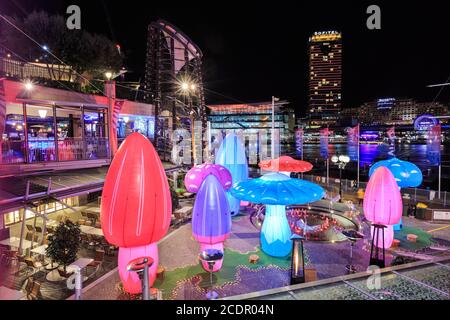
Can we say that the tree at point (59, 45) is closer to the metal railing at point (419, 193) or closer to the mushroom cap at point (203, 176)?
the mushroom cap at point (203, 176)

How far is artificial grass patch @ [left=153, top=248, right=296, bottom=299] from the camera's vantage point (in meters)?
8.64

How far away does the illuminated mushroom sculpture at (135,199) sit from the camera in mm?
6848

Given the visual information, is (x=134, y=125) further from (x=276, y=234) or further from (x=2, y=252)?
(x=276, y=234)

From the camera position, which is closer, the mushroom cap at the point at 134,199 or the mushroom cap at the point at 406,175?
the mushroom cap at the point at 134,199

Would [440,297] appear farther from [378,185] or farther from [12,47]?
[12,47]

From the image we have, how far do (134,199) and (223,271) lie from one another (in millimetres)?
4459

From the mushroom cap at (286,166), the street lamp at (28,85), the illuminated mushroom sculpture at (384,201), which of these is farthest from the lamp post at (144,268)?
the street lamp at (28,85)

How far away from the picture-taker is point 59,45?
18781 mm

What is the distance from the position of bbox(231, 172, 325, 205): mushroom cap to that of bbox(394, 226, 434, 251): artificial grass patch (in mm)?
4942

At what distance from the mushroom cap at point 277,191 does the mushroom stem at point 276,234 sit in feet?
3.67

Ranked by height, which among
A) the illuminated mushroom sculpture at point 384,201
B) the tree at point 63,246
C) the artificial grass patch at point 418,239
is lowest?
the artificial grass patch at point 418,239

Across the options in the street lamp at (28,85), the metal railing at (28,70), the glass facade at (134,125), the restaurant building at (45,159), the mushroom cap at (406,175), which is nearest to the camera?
the restaurant building at (45,159)

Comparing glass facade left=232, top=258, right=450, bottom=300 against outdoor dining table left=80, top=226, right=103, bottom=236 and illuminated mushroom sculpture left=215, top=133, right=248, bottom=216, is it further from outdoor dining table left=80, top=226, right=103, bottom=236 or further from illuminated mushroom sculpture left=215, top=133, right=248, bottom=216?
illuminated mushroom sculpture left=215, top=133, right=248, bottom=216
